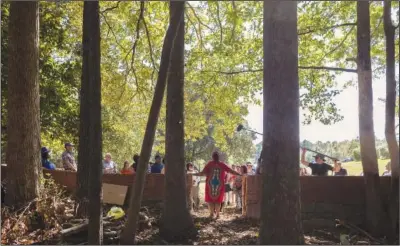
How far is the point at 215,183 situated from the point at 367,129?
388cm

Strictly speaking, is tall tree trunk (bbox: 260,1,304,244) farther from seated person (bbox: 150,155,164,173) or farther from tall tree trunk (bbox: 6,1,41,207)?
seated person (bbox: 150,155,164,173)

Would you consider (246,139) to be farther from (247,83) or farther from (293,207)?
(293,207)

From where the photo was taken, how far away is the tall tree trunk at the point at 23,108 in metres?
7.64

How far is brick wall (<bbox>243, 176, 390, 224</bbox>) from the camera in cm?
920

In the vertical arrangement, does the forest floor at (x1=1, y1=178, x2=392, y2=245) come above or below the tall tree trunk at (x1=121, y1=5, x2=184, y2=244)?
below

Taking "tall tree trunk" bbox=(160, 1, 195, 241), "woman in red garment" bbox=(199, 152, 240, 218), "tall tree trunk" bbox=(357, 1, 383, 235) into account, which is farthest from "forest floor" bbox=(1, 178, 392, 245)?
"woman in red garment" bbox=(199, 152, 240, 218)

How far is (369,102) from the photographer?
Result: 8.84 m

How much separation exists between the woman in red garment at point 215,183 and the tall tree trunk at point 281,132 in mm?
4595

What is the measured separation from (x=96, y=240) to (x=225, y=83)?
810 centimetres

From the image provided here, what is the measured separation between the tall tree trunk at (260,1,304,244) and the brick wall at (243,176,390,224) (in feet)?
14.3

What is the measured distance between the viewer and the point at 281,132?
508 cm

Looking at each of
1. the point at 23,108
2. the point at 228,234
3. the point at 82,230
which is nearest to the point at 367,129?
the point at 228,234

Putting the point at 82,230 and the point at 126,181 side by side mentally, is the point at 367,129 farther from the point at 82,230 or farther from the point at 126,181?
the point at 82,230

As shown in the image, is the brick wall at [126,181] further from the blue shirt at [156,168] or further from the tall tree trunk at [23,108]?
the tall tree trunk at [23,108]
